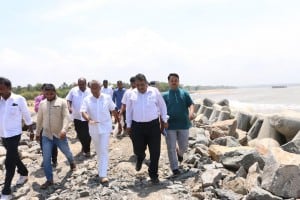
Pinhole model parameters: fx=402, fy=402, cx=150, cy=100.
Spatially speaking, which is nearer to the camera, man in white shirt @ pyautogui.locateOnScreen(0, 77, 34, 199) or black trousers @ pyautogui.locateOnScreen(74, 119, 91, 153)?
man in white shirt @ pyautogui.locateOnScreen(0, 77, 34, 199)

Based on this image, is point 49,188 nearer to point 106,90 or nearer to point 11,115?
point 11,115

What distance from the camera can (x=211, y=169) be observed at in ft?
20.4

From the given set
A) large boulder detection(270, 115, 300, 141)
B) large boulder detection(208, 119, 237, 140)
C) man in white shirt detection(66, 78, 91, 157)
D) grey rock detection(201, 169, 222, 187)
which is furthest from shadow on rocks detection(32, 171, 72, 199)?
large boulder detection(270, 115, 300, 141)

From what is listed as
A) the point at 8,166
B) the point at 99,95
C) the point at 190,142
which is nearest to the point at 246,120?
the point at 190,142

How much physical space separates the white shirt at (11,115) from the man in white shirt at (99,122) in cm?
96

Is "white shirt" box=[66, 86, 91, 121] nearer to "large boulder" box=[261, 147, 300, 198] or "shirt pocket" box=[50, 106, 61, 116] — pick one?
"shirt pocket" box=[50, 106, 61, 116]

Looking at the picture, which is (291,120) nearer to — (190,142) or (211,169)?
(190,142)

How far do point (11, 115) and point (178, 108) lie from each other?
2651 mm

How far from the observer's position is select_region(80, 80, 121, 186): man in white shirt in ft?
20.7

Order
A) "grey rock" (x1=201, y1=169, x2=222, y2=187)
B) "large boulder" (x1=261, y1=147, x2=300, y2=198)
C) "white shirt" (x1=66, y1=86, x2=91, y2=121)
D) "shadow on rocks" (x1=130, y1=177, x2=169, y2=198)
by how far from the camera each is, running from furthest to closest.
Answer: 1. "white shirt" (x1=66, y1=86, x2=91, y2=121)
2. "shadow on rocks" (x1=130, y1=177, x2=169, y2=198)
3. "grey rock" (x1=201, y1=169, x2=222, y2=187)
4. "large boulder" (x1=261, y1=147, x2=300, y2=198)

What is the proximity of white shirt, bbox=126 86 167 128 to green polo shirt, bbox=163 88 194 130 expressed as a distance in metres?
0.41

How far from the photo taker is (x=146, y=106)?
6.18 m

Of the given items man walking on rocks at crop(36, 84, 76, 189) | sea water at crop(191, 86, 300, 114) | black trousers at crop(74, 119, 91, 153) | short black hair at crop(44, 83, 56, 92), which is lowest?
sea water at crop(191, 86, 300, 114)

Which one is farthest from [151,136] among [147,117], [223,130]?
[223,130]
